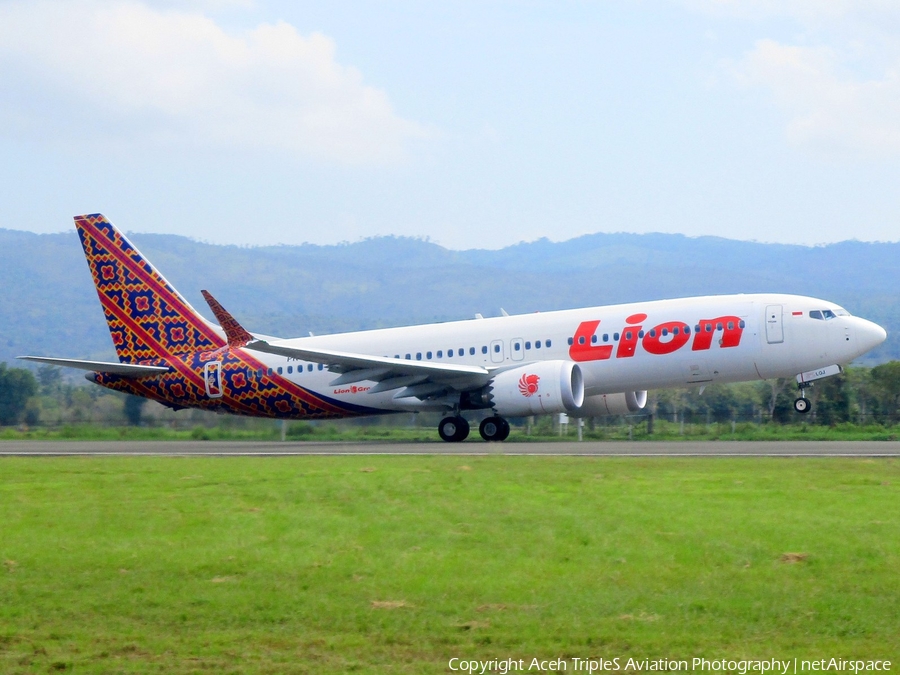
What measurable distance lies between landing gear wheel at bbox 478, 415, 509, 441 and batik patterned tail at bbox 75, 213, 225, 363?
922 centimetres

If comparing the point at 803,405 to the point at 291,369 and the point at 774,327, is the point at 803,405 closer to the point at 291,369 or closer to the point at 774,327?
the point at 774,327

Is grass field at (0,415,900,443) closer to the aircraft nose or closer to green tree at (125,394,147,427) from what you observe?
green tree at (125,394,147,427)

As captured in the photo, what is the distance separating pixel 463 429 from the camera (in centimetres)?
3197

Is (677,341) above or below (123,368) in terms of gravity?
above

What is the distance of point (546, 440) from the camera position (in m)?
32.7

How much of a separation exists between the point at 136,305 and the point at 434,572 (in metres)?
26.8

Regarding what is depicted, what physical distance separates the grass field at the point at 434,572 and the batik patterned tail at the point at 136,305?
19051 mm

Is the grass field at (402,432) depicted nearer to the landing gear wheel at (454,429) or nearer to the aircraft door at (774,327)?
the landing gear wheel at (454,429)

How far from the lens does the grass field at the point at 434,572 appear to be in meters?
8.57

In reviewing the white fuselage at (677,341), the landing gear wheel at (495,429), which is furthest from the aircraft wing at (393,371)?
the landing gear wheel at (495,429)

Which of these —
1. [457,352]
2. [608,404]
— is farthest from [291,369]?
[608,404]

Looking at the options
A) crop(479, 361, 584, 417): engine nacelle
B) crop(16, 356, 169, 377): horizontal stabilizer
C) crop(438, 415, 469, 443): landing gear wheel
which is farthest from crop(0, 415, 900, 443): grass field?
crop(16, 356, 169, 377): horizontal stabilizer

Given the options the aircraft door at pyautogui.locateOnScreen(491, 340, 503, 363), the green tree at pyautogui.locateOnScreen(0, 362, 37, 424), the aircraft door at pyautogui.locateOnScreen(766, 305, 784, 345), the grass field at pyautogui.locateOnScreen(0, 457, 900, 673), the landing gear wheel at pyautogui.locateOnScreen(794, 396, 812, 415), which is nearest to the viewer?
the grass field at pyautogui.locateOnScreen(0, 457, 900, 673)

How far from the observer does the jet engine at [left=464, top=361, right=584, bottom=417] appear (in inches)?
1170
